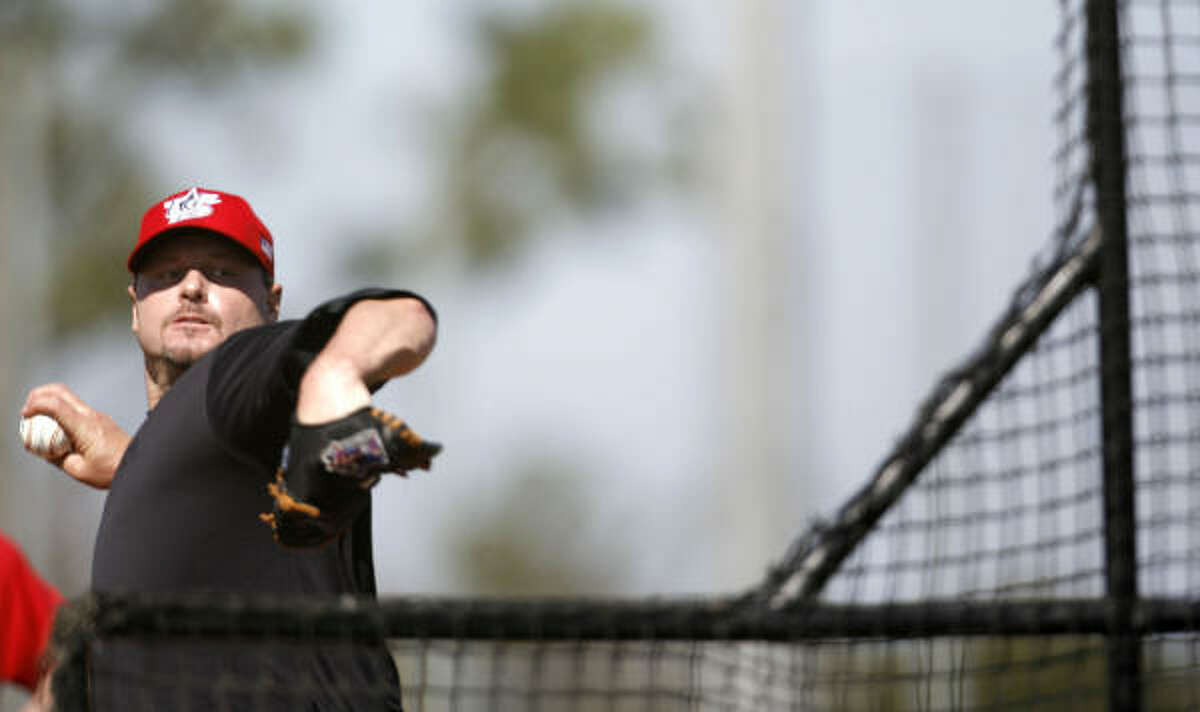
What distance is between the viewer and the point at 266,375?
132 inches

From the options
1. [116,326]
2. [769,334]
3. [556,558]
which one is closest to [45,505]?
[116,326]

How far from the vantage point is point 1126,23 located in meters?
4.31

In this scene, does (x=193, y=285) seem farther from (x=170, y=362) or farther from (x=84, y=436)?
(x=84, y=436)

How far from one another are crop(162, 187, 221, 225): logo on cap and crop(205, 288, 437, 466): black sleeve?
61 cm

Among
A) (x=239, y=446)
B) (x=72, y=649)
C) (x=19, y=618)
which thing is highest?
(x=239, y=446)

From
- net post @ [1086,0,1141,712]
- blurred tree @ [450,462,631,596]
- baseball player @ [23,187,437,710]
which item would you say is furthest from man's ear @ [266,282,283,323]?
blurred tree @ [450,462,631,596]

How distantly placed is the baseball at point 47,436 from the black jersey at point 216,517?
0.73m

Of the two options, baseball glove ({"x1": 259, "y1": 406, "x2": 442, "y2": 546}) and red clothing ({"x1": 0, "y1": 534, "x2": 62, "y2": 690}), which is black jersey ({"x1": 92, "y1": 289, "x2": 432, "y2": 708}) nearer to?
baseball glove ({"x1": 259, "y1": 406, "x2": 442, "y2": 546})

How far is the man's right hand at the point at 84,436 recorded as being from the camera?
15.1 ft

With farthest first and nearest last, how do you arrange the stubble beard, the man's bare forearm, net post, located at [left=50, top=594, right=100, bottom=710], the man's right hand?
the man's right hand, the stubble beard, the man's bare forearm, net post, located at [left=50, top=594, right=100, bottom=710]

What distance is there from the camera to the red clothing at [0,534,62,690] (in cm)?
588

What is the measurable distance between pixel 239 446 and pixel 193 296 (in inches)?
25.3

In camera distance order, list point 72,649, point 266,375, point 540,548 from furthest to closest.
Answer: point 540,548, point 266,375, point 72,649

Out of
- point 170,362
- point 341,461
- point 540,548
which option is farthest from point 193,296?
point 540,548
